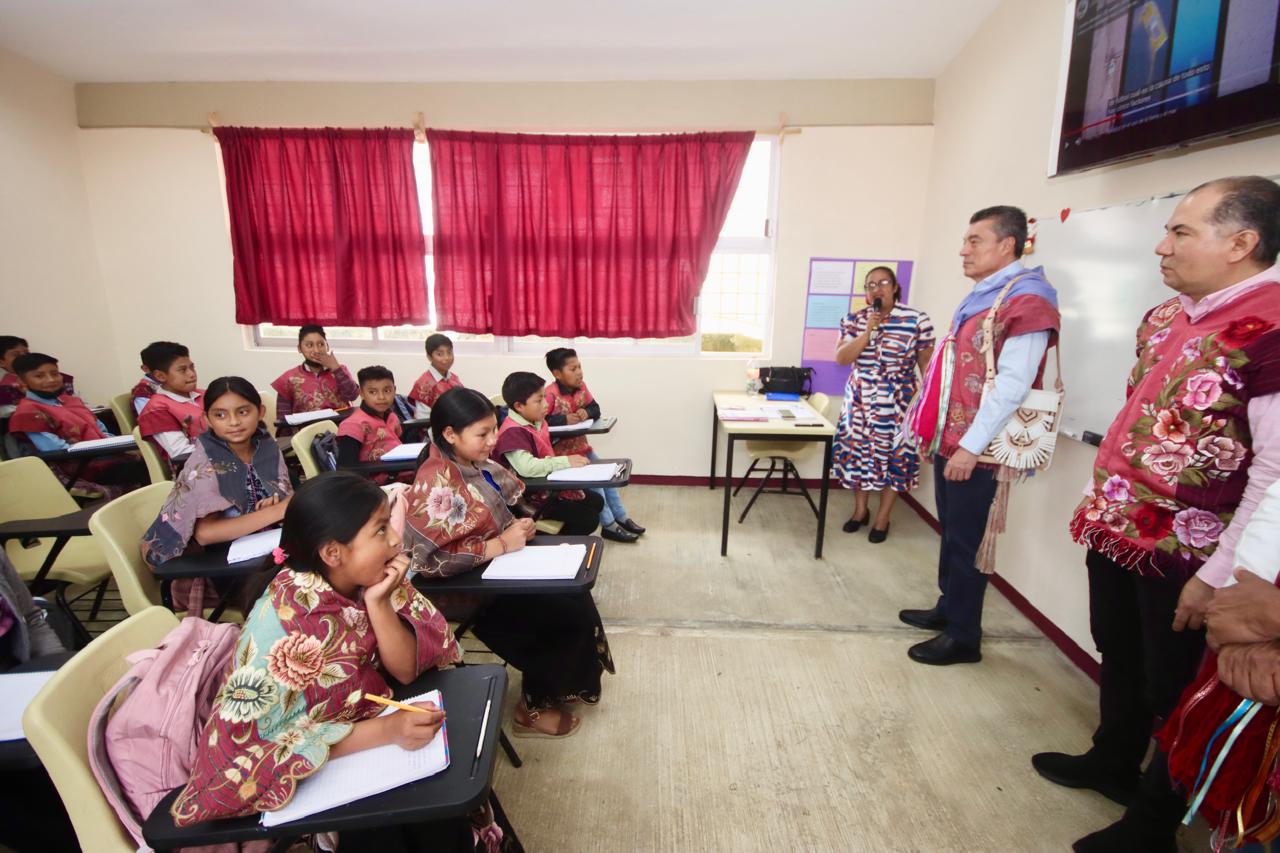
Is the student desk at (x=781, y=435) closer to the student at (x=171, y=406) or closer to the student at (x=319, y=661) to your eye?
the student at (x=319, y=661)

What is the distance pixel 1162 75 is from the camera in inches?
70.1

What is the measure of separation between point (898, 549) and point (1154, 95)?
2.35m

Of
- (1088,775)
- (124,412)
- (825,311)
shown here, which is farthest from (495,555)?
(124,412)

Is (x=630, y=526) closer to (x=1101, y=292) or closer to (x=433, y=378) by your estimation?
(x=433, y=378)

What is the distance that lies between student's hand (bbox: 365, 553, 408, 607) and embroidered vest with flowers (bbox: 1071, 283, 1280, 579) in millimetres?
1666

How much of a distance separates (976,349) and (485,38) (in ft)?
10.3

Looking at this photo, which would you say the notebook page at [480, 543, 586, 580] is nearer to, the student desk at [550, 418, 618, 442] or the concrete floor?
the concrete floor

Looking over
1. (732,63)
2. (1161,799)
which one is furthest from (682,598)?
(732,63)

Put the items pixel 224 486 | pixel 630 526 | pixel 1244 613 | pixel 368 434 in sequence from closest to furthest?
pixel 1244 613 → pixel 224 486 → pixel 368 434 → pixel 630 526

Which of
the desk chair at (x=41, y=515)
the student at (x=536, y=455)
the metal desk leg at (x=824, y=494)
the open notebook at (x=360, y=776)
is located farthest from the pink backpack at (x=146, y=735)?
the metal desk leg at (x=824, y=494)

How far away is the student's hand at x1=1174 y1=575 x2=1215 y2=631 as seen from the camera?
3.83ft

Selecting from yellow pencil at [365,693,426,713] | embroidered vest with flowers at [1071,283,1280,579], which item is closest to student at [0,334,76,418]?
yellow pencil at [365,693,426,713]

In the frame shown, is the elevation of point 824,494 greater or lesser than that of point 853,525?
greater

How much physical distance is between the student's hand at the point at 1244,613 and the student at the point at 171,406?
3.62m
